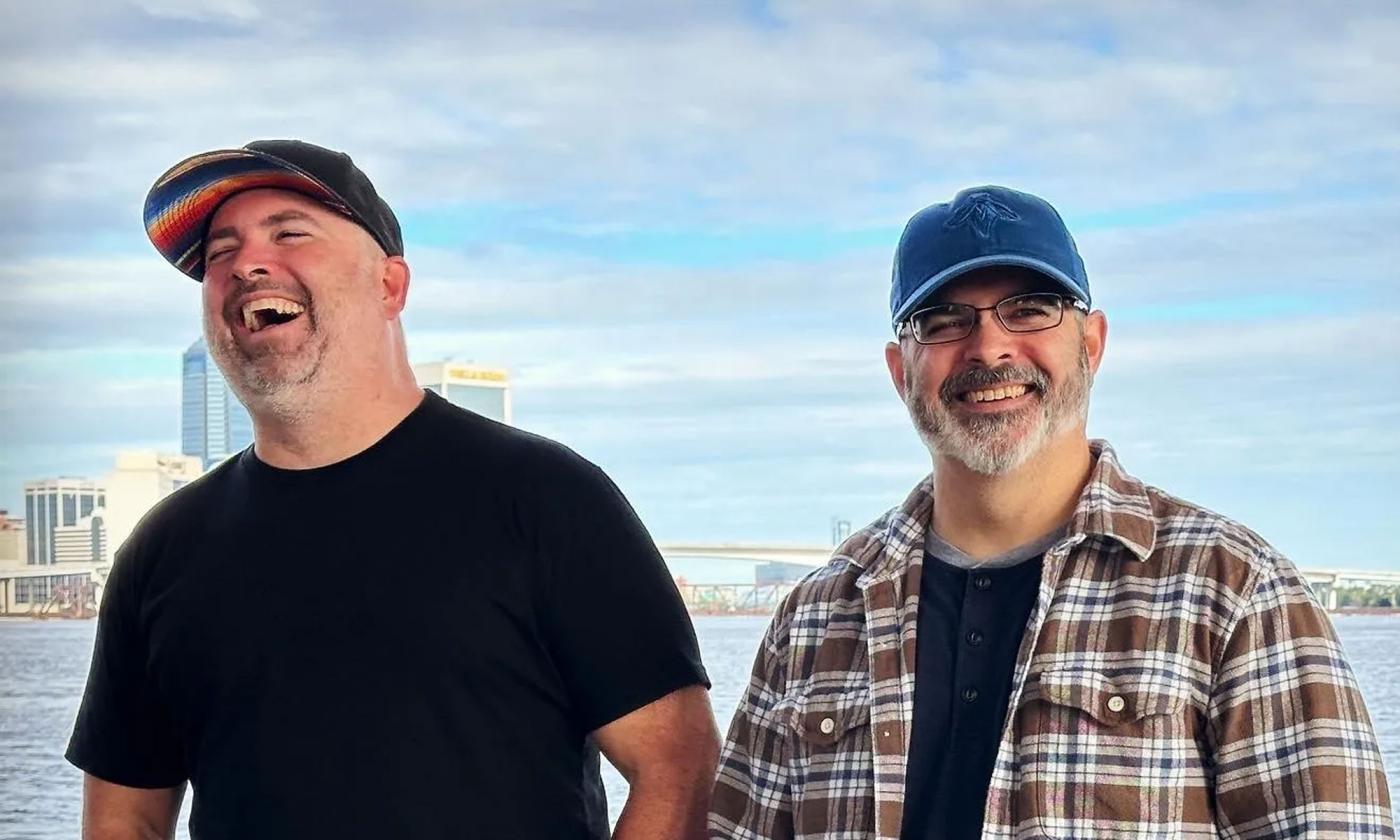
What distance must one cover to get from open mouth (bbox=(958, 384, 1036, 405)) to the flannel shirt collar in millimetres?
121

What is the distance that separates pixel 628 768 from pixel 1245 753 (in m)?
0.79

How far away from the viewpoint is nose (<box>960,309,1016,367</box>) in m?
1.86

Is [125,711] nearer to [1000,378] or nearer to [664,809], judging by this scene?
[664,809]

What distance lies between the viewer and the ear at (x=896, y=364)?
1979 millimetres

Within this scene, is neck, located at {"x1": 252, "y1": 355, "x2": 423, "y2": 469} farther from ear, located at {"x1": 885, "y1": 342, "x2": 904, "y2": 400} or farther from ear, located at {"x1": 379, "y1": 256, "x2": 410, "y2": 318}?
ear, located at {"x1": 885, "y1": 342, "x2": 904, "y2": 400}

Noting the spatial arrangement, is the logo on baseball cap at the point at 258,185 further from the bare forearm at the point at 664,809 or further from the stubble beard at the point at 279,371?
the bare forearm at the point at 664,809

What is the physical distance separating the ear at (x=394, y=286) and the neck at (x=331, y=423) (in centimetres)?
9

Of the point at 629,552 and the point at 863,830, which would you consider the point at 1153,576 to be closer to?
the point at 863,830

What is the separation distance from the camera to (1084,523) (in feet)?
5.89

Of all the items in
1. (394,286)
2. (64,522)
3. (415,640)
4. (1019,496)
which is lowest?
(415,640)

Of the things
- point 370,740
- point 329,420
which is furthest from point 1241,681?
point 329,420

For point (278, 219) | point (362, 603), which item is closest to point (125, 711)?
point (362, 603)

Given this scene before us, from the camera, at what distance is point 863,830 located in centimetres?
183

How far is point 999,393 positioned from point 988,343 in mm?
57
